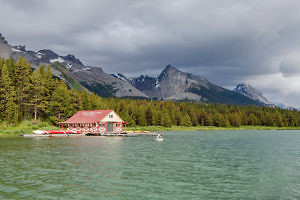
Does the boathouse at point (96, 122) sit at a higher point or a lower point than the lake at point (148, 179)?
higher

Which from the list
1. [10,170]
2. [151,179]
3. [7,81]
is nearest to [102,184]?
[151,179]

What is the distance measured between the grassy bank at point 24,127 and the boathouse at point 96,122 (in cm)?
608

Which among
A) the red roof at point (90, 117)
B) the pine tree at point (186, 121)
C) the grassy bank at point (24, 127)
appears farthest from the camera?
the pine tree at point (186, 121)

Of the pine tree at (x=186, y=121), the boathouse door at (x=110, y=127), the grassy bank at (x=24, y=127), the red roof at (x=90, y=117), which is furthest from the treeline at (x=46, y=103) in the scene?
the boathouse door at (x=110, y=127)

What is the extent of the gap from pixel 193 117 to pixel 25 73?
324 ft

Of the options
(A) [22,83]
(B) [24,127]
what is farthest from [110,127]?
(A) [22,83]

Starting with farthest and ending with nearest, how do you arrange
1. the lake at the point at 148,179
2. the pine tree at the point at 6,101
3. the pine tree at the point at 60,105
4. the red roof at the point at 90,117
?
the pine tree at the point at 60,105
the red roof at the point at 90,117
the pine tree at the point at 6,101
the lake at the point at 148,179

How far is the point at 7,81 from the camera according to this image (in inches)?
3733

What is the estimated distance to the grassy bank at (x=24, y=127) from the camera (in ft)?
266

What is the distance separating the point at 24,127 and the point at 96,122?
26179mm

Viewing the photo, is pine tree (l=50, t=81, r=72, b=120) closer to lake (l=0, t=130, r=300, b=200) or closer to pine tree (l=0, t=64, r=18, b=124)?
pine tree (l=0, t=64, r=18, b=124)

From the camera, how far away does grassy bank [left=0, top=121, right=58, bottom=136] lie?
81.1 meters

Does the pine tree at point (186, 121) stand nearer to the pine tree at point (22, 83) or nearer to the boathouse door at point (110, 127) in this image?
the boathouse door at point (110, 127)

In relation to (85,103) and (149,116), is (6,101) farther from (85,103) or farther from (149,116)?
(149,116)
